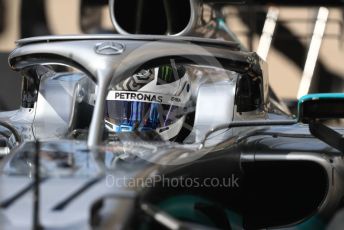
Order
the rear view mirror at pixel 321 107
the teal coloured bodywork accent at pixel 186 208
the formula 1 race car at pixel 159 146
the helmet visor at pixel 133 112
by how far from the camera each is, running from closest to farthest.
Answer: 1. the formula 1 race car at pixel 159 146
2. the teal coloured bodywork accent at pixel 186 208
3. the rear view mirror at pixel 321 107
4. the helmet visor at pixel 133 112

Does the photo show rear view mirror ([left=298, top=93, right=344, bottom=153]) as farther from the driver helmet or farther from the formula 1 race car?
the driver helmet

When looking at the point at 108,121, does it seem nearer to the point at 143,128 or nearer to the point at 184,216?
the point at 143,128

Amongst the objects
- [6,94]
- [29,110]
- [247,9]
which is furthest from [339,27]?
[29,110]

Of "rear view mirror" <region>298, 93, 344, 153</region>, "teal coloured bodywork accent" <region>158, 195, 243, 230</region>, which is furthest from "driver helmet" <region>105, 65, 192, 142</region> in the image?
"rear view mirror" <region>298, 93, 344, 153</region>

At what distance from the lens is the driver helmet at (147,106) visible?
3059mm

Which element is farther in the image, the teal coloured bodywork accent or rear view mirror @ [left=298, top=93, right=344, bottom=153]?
rear view mirror @ [left=298, top=93, right=344, bottom=153]

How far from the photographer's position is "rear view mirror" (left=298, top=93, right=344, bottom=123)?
2.90 metres

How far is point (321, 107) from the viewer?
9.51 ft

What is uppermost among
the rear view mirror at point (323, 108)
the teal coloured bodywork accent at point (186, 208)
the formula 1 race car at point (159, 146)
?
the rear view mirror at point (323, 108)

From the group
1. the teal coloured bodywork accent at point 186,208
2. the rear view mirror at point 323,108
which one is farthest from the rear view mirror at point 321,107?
the teal coloured bodywork accent at point 186,208

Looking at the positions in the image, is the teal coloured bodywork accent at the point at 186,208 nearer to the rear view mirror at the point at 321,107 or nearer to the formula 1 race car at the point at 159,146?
the formula 1 race car at the point at 159,146

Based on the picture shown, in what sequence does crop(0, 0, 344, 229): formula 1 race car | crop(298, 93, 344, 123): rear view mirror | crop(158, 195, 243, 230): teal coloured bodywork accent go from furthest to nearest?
crop(298, 93, 344, 123): rear view mirror → crop(158, 195, 243, 230): teal coloured bodywork accent → crop(0, 0, 344, 229): formula 1 race car

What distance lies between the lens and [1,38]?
10.2 meters

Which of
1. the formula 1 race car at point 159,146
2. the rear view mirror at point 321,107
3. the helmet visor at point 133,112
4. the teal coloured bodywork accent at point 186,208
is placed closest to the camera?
the formula 1 race car at point 159,146
